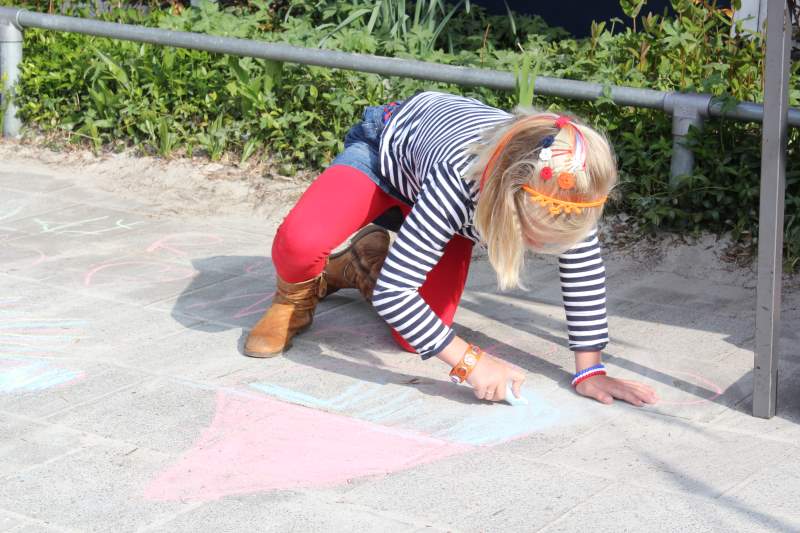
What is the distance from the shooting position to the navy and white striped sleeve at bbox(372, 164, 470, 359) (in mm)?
3100

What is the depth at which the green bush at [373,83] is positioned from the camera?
15.1 ft

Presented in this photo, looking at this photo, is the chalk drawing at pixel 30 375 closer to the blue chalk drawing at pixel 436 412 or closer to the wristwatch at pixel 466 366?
the blue chalk drawing at pixel 436 412

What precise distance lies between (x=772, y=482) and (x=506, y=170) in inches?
39.6

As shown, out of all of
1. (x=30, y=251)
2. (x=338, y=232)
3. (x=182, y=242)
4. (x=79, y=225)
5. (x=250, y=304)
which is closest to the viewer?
(x=338, y=232)

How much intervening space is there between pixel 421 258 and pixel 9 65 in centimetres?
412

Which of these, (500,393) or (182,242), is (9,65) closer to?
(182,242)

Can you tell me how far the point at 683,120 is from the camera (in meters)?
4.53

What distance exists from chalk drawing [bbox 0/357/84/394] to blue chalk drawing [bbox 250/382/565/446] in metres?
0.59

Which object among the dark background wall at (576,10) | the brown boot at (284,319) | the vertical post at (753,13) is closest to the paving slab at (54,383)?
the brown boot at (284,319)

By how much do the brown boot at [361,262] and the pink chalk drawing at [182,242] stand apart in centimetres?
88

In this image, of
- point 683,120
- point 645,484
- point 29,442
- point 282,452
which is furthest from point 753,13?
point 29,442

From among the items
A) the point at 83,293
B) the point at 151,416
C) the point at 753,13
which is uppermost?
the point at 753,13

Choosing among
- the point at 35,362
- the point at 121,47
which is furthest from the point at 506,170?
the point at 121,47

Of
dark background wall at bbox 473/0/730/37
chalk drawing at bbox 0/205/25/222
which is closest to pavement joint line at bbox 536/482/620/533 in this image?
chalk drawing at bbox 0/205/25/222
